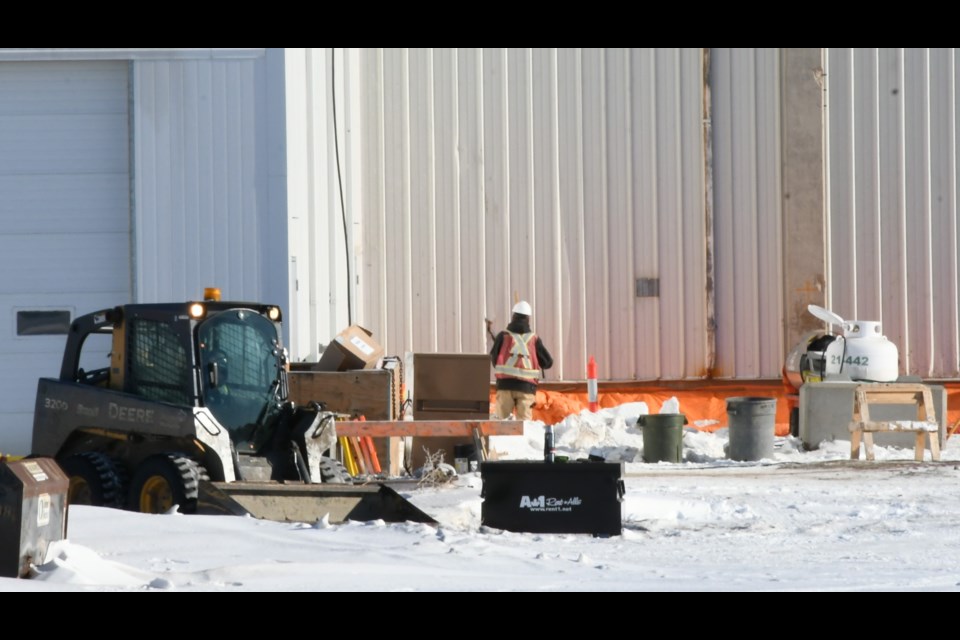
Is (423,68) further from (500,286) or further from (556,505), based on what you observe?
(556,505)

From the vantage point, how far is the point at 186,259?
16.4 m

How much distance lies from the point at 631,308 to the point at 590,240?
3.90ft

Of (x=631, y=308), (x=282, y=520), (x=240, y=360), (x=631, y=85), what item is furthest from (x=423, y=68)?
(x=282, y=520)

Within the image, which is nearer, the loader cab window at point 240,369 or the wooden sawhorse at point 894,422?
the loader cab window at point 240,369

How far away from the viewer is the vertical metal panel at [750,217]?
21219 mm

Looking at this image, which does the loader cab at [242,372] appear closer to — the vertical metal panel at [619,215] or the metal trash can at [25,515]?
the metal trash can at [25,515]

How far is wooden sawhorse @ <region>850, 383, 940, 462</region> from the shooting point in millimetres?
15633

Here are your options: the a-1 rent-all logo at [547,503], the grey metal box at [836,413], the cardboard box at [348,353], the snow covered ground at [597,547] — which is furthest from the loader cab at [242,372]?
the grey metal box at [836,413]

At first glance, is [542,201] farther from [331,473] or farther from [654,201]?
[331,473]

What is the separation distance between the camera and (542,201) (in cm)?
2145

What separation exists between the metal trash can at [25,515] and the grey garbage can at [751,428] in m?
10.1

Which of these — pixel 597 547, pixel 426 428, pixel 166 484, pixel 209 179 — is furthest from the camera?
pixel 209 179

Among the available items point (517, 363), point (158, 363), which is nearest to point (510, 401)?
point (517, 363)

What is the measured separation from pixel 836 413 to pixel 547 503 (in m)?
7.55
